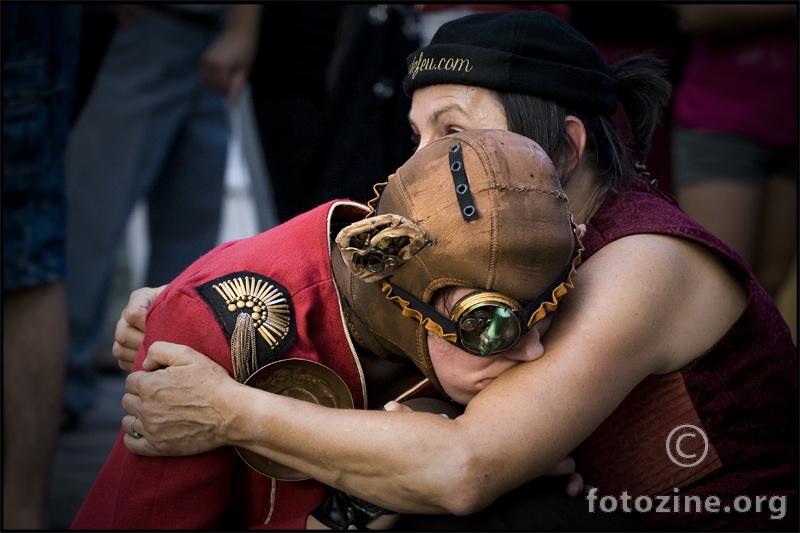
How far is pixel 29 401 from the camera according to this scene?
3082 mm

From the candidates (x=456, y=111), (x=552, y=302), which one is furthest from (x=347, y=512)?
(x=456, y=111)

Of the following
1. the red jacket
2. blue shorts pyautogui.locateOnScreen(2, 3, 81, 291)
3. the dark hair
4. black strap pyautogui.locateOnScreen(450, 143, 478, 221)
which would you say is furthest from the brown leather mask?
blue shorts pyautogui.locateOnScreen(2, 3, 81, 291)

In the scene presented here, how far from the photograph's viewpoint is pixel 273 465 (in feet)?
6.76

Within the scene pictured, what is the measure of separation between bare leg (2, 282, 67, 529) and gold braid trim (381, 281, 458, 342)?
5.43 ft

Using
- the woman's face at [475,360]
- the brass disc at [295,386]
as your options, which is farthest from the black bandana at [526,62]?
the brass disc at [295,386]

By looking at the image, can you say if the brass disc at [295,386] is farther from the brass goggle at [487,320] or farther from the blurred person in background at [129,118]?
the blurred person in background at [129,118]

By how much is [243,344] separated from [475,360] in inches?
18.7

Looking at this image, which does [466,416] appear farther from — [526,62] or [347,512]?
[526,62]

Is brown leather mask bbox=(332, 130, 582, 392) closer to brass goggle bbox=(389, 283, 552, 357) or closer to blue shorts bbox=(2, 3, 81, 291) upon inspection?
brass goggle bbox=(389, 283, 552, 357)

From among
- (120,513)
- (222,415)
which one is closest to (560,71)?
(222,415)

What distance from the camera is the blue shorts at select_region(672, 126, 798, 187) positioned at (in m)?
3.77

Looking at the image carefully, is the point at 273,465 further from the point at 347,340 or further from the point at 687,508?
the point at 687,508

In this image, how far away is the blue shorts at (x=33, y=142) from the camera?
2986mm

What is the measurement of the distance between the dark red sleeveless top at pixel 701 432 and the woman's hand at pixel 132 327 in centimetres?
106
